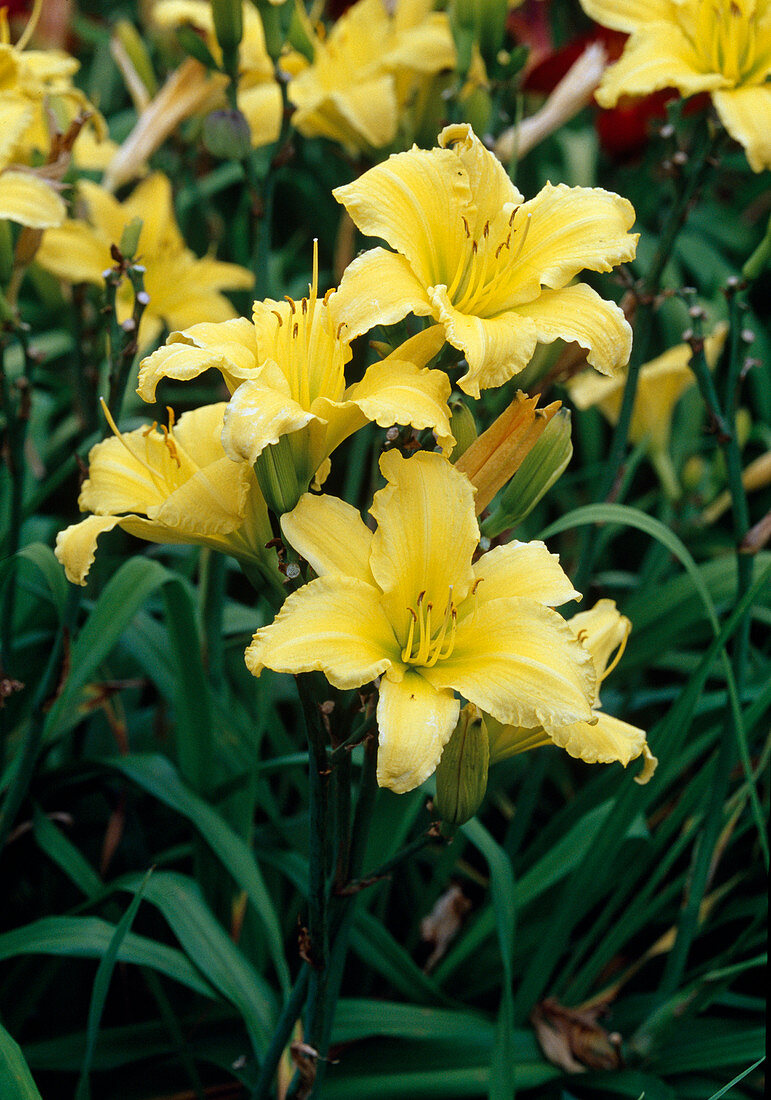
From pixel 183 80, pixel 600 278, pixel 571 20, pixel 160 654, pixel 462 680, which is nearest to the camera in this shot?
pixel 462 680

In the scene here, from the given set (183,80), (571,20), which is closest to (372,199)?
(183,80)

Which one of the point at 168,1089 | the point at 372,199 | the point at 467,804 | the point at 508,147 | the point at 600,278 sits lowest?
the point at 168,1089

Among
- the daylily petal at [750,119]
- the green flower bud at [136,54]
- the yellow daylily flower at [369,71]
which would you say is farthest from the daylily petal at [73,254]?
the daylily petal at [750,119]

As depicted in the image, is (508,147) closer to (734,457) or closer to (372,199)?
(734,457)

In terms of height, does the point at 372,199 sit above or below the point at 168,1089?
above

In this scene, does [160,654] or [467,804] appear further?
[160,654]

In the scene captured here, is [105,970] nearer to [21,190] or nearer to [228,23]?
[21,190]

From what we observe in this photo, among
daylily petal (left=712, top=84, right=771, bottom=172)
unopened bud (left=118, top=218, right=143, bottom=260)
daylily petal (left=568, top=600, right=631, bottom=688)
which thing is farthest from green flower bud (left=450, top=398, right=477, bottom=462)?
daylily petal (left=712, top=84, right=771, bottom=172)

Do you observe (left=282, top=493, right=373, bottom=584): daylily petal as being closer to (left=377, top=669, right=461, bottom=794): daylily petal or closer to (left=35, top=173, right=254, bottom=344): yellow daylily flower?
(left=377, top=669, right=461, bottom=794): daylily petal
